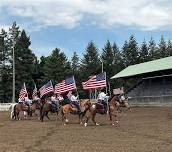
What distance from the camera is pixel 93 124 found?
101ft

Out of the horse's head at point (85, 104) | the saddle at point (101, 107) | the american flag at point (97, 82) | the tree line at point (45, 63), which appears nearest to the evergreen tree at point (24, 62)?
the tree line at point (45, 63)

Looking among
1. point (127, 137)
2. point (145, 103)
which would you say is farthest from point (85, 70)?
point (127, 137)

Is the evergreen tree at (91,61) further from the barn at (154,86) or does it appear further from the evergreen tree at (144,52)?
the barn at (154,86)

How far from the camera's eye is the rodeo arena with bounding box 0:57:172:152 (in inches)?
714

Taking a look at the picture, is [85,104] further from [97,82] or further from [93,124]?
[97,82]

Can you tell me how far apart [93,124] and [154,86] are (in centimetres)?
3300

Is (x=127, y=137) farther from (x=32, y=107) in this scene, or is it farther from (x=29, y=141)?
(x=32, y=107)

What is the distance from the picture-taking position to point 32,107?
4181cm

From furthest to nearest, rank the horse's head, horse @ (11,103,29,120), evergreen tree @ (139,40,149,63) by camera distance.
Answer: evergreen tree @ (139,40,149,63) → horse @ (11,103,29,120) → the horse's head

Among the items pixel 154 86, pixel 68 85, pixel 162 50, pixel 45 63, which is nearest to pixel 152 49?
pixel 162 50

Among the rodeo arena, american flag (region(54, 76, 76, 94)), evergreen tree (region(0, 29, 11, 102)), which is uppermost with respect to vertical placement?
evergreen tree (region(0, 29, 11, 102))

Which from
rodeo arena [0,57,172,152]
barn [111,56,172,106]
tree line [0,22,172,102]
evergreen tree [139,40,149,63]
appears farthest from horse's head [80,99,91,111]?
evergreen tree [139,40,149,63]

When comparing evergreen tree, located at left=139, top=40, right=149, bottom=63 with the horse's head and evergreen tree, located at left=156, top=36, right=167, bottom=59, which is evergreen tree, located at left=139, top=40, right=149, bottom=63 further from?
the horse's head

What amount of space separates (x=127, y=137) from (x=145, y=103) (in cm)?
4118
